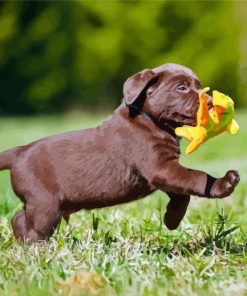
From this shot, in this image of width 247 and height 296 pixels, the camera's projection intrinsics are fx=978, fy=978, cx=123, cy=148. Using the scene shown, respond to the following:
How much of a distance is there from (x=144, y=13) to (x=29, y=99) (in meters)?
3.08

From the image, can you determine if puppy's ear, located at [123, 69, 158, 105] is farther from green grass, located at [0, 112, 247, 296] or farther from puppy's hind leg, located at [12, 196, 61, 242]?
green grass, located at [0, 112, 247, 296]

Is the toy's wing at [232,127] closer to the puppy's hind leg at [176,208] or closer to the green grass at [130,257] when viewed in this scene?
the puppy's hind leg at [176,208]

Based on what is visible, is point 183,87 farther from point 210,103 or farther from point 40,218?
point 40,218

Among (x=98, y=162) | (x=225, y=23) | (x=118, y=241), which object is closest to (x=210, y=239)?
(x=118, y=241)

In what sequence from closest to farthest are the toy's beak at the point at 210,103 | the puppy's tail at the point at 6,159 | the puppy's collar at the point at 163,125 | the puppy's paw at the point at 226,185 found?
1. the puppy's paw at the point at 226,185
2. the toy's beak at the point at 210,103
3. the puppy's collar at the point at 163,125
4. the puppy's tail at the point at 6,159

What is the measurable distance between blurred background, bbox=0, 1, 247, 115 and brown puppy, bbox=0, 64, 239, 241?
570 inches

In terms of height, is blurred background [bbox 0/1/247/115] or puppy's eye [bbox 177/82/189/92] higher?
puppy's eye [bbox 177/82/189/92]

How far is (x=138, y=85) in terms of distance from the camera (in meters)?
4.61

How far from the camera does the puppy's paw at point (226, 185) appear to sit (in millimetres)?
4344

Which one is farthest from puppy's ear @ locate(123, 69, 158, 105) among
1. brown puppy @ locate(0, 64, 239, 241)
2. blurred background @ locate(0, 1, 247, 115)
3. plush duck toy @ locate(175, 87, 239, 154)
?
blurred background @ locate(0, 1, 247, 115)

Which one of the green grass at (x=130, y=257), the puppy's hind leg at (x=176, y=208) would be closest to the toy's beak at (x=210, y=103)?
the puppy's hind leg at (x=176, y=208)

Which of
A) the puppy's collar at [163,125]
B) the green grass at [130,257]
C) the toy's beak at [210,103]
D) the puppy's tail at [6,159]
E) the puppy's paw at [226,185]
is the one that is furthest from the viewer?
the puppy's tail at [6,159]

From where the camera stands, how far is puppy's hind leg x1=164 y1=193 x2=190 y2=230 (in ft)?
15.9

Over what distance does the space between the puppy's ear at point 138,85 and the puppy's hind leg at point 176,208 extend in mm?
568
